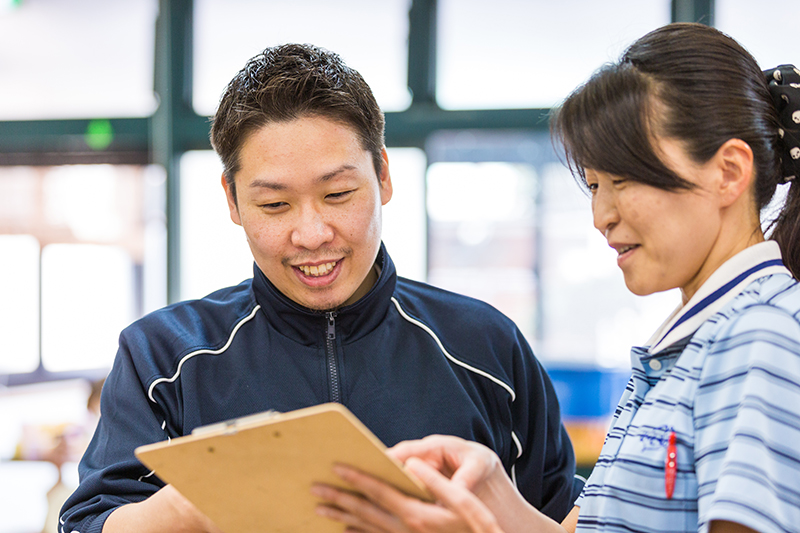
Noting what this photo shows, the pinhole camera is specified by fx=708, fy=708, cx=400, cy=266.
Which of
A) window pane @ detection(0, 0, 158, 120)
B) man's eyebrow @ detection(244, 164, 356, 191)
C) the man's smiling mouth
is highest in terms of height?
window pane @ detection(0, 0, 158, 120)

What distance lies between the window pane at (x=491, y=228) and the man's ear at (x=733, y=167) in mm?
2479

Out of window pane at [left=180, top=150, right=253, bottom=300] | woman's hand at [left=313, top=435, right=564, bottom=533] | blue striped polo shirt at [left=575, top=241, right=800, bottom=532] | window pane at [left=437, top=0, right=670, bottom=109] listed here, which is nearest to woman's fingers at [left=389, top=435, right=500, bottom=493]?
woman's hand at [left=313, top=435, right=564, bottom=533]

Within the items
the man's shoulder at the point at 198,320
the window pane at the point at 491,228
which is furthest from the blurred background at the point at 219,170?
the man's shoulder at the point at 198,320

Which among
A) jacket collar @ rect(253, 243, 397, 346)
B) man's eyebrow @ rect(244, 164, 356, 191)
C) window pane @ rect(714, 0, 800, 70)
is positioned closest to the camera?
man's eyebrow @ rect(244, 164, 356, 191)

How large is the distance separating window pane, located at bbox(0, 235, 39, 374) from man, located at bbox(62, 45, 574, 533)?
2680 mm

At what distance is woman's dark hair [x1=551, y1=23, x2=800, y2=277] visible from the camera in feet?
3.01

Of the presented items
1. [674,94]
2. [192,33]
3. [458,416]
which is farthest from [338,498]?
[192,33]

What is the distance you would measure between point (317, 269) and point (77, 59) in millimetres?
3094

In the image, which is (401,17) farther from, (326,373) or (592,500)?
(592,500)

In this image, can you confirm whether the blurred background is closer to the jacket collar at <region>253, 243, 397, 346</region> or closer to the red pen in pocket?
the jacket collar at <region>253, 243, 397, 346</region>

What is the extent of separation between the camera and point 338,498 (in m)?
0.86

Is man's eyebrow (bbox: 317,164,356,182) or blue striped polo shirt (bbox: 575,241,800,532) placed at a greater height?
man's eyebrow (bbox: 317,164,356,182)

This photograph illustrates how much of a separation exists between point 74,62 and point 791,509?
3.86m

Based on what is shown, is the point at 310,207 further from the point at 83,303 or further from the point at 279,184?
the point at 83,303
